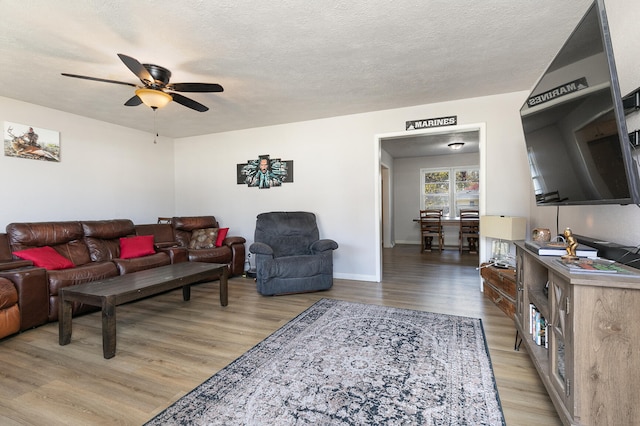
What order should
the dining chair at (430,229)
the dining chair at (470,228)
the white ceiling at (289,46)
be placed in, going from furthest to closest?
the dining chair at (430,229) → the dining chair at (470,228) → the white ceiling at (289,46)

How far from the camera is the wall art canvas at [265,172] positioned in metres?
4.84

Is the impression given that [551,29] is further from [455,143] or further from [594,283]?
[455,143]

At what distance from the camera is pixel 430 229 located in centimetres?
707

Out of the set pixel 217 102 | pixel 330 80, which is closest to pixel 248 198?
pixel 217 102

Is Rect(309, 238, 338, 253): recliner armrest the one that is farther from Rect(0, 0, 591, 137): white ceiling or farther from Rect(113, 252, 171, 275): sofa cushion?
Rect(113, 252, 171, 275): sofa cushion

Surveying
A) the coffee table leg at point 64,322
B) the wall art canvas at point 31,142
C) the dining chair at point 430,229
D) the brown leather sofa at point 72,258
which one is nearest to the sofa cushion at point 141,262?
the brown leather sofa at point 72,258

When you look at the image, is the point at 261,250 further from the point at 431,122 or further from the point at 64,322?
the point at 431,122

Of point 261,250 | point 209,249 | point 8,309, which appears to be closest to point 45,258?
point 8,309

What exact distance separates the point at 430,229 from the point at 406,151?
6.43ft

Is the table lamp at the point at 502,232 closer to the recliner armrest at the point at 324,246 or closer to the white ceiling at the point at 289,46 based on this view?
the white ceiling at the point at 289,46

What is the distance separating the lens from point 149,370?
2008mm

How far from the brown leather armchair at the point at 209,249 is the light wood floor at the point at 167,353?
21.1 inches

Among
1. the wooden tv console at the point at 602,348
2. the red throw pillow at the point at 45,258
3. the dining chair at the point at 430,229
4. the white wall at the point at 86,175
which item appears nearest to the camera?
the wooden tv console at the point at 602,348

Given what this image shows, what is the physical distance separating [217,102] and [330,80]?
154 centimetres
